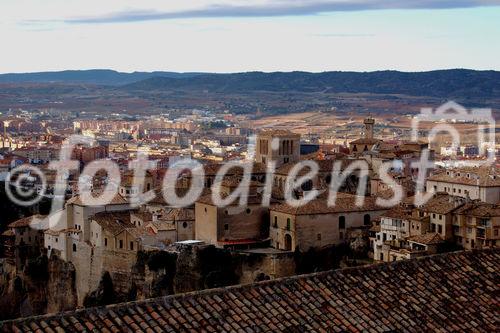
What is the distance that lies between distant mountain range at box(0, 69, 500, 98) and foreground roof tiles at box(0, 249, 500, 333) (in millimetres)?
125059

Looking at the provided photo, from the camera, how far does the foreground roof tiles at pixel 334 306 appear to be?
655 centimetres

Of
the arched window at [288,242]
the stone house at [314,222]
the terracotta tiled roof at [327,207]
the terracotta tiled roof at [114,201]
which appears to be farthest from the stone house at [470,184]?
the terracotta tiled roof at [114,201]

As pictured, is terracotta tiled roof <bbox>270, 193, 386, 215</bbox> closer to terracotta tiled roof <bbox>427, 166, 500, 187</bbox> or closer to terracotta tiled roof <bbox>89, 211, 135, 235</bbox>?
terracotta tiled roof <bbox>427, 166, 500, 187</bbox>

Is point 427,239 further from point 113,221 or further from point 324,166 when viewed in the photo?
point 113,221

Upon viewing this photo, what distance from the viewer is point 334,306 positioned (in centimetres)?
720

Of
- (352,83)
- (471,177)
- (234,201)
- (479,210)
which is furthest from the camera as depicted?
(352,83)

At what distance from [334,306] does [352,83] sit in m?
152

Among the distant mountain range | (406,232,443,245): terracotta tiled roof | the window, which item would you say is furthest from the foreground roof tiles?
the distant mountain range

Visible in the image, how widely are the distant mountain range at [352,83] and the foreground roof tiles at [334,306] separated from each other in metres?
125

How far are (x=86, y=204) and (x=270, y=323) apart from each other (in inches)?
922

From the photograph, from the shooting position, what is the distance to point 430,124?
92.9m

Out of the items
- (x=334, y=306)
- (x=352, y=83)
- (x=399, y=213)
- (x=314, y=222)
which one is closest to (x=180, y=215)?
(x=314, y=222)

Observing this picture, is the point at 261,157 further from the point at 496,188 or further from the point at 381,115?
the point at 381,115

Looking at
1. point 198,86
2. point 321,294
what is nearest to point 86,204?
point 321,294
